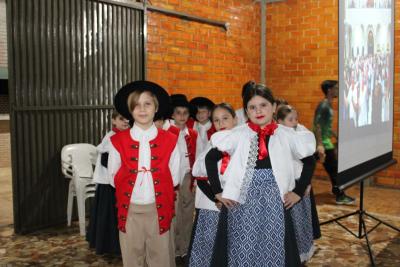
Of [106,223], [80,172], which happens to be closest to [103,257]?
[106,223]

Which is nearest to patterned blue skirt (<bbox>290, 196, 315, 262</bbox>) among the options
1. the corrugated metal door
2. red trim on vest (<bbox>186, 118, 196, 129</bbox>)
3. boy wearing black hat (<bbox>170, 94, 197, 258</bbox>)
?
boy wearing black hat (<bbox>170, 94, 197, 258</bbox>)

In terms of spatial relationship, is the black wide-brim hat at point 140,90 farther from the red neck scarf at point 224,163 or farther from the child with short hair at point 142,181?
the red neck scarf at point 224,163

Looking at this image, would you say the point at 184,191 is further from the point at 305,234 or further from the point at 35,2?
the point at 35,2

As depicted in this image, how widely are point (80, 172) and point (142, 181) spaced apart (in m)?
1.89

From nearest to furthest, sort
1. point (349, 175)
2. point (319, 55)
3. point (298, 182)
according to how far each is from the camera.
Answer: point (298, 182)
point (349, 175)
point (319, 55)

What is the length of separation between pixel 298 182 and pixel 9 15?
2.82m

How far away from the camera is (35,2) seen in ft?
13.0

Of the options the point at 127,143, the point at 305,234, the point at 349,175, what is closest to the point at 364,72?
the point at 349,175

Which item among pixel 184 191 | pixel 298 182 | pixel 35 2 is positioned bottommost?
pixel 184 191

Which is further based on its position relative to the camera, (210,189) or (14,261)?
(14,261)

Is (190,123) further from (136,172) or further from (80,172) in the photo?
(136,172)

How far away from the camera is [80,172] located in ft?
13.5

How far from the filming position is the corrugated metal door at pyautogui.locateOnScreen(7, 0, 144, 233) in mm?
3943

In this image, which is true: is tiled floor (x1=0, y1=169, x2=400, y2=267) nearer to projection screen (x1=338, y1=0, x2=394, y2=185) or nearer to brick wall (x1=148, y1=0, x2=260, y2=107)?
projection screen (x1=338, y1=0, x2=394, y2=185)
